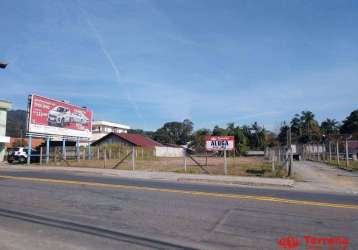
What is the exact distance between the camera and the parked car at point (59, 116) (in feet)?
129

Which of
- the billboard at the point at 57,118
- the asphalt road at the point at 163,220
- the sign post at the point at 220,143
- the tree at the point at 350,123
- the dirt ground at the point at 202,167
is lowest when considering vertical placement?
the asphalt road at the point at 163,220

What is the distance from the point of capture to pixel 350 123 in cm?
11981

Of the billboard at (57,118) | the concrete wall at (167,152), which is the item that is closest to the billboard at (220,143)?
the billboard at (57,118)

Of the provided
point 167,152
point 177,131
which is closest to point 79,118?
point 167,152

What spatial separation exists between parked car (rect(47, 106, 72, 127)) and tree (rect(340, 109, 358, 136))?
95.8 metres

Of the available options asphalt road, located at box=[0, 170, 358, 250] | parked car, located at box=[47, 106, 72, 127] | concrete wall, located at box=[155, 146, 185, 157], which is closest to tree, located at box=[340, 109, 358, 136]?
concrete wall, located at box=[155, 146, 185, 157]

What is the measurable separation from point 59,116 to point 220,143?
77.8ft

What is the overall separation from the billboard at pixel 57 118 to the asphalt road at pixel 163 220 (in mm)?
25799

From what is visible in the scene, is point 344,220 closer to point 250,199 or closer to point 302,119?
point 250,199

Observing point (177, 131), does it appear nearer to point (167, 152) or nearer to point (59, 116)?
point (167, 152)

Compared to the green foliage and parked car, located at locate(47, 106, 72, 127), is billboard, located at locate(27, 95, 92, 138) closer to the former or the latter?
parked car, located at locate(47, 106, 72, 127)

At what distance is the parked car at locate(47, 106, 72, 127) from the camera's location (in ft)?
129

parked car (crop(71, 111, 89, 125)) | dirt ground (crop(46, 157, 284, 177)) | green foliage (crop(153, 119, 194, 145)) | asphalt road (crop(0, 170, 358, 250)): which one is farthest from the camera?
green foliage (crop(153, 119, 194, 145))

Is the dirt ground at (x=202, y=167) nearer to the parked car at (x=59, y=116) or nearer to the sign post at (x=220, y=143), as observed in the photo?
the sign post at (x=220, y=143)
